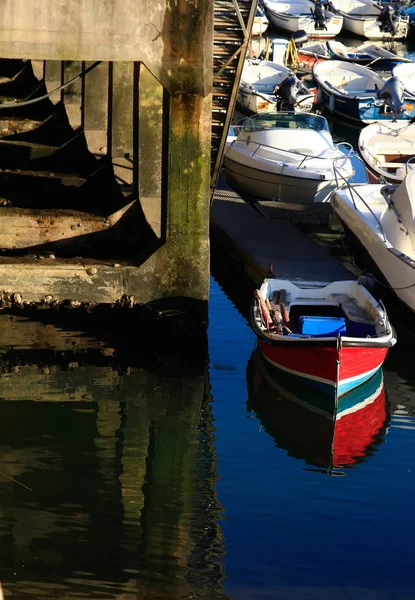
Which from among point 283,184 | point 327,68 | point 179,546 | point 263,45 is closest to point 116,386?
point 179,546

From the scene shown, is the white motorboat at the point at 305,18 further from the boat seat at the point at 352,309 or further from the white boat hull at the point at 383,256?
the boat seat at the point at 352,309

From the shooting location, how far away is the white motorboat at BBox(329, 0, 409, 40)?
194 ft

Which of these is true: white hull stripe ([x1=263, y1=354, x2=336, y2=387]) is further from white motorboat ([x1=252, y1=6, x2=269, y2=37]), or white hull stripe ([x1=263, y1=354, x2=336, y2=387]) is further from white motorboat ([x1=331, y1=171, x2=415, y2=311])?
white motorboat ([x1=252, y1=6, x2=269, y2=37])

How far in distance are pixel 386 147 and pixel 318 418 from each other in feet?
44.7

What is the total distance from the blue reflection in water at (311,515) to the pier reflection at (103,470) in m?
0.27

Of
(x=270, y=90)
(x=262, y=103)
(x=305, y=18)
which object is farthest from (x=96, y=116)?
(x=305, y=18)

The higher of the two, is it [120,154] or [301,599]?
[120,154]

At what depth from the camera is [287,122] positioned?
2655 cm

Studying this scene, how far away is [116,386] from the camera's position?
15.4m

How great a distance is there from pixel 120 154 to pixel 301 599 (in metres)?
11.0

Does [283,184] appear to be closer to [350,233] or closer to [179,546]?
[350,233]

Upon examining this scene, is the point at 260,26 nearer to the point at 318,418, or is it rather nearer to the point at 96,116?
the point at 96,116

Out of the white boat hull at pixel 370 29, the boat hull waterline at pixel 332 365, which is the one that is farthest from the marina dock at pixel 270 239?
the white boat hull at pixel 370 29

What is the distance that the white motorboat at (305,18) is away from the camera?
A: 5878 cm
